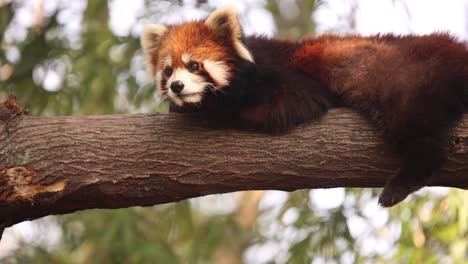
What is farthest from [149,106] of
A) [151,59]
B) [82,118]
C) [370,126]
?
[370,126]

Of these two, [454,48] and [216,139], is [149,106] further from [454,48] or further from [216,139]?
[454,48]

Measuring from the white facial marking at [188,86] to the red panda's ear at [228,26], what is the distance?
325mm

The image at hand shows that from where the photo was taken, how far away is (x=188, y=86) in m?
3.61

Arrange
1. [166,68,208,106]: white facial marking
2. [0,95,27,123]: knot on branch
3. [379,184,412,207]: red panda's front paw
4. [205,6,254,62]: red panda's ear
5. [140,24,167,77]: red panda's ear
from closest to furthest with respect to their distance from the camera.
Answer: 1. [379,184,412,207]: red panda's front paw
2. [166,68,208,106]: white facial marking
3. [0,95,27,123]: knot on branch
4. [205,6,254,62]: red panda's ear
5. [140,24,167,77]: red panda's ear

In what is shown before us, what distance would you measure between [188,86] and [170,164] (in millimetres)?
444

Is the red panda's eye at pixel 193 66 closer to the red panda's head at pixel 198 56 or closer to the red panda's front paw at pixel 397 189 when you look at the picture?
the red panda's head at pixel 198 56

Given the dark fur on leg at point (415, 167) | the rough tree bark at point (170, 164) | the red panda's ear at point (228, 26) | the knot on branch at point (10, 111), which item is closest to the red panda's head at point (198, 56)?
the red panda's ear at point (228, 26)

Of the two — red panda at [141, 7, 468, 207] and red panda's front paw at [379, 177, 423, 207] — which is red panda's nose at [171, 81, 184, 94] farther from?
red panda's front paw at [379, 177, 423, 207]

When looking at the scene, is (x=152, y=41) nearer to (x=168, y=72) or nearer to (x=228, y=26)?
(x=168, y=72)

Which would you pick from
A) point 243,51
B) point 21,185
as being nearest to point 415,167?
point 243,51

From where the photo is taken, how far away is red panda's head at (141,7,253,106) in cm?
367

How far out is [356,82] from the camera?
3877mm

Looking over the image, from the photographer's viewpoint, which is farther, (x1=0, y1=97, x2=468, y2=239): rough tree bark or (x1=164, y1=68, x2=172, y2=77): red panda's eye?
(x1=164, y1=68, x2=172, y2=77): red panda's eye

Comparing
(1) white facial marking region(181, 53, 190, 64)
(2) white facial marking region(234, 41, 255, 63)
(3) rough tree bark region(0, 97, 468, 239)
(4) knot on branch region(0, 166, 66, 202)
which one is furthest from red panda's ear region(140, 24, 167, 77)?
(4) knot on branch region(0, 166, 66, 202)
